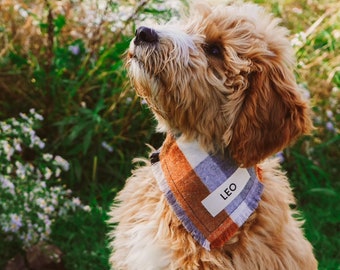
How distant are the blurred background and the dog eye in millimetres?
1320

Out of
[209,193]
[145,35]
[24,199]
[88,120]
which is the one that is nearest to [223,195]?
[209,193]

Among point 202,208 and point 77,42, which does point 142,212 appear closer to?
point 202,208

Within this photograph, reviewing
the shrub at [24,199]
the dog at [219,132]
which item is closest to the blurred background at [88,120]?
the shrub at [24,199]

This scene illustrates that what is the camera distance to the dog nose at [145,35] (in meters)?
2.62

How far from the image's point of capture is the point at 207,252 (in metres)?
2.73

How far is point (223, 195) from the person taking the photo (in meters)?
2.79

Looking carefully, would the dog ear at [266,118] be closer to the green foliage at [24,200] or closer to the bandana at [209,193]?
the bandana at [209,193]

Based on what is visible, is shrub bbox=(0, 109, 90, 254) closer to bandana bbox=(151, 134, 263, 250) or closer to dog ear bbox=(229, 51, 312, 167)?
bandana bbox=(151, 134, 263, 250)

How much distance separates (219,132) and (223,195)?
285 mm

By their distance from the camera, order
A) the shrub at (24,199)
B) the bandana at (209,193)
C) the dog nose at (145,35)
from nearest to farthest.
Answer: the dog nose at (145,35) < the bandana at (209,193) < the shrub at (24,199)

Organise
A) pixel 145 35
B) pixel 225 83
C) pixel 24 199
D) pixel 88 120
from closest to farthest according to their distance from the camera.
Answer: pixel 145 35 → pixel 225 83 → pixel 24 199 → pixel 88 120

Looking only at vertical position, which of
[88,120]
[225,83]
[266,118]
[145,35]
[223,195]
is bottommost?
[223,195]

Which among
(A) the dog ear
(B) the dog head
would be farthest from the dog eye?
(A) the dog ear

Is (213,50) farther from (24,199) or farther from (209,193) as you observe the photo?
(24,199)
